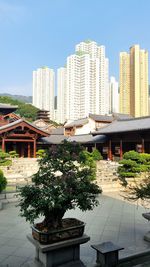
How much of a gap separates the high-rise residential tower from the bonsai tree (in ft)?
266

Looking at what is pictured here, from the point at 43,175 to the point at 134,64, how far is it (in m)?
77.6

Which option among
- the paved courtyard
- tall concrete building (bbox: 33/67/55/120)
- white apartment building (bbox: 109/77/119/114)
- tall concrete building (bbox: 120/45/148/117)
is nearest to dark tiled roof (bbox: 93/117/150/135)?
the paved courtyard

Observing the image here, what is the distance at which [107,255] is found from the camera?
5.26 meters

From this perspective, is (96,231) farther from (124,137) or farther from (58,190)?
(124,137)

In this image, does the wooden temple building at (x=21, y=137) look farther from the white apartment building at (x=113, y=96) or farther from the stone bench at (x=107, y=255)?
the white apartment building at (x=113, y=96)

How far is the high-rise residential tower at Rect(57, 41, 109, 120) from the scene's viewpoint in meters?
87.2

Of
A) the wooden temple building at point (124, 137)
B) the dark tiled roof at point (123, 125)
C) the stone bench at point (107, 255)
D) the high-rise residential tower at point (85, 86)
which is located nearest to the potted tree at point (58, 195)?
the stone bench at point (107, 255)

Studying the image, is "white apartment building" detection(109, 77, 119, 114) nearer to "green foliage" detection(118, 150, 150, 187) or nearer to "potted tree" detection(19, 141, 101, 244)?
"green foliage" detection(118, 150, 150, 187)

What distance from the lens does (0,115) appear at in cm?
3906

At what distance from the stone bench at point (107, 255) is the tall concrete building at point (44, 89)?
10924 centimetres

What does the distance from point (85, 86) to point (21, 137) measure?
56.3m

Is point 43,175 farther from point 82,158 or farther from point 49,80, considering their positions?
point 49,80

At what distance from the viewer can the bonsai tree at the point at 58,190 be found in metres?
4.89

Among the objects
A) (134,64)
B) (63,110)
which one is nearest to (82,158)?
(134,64)
